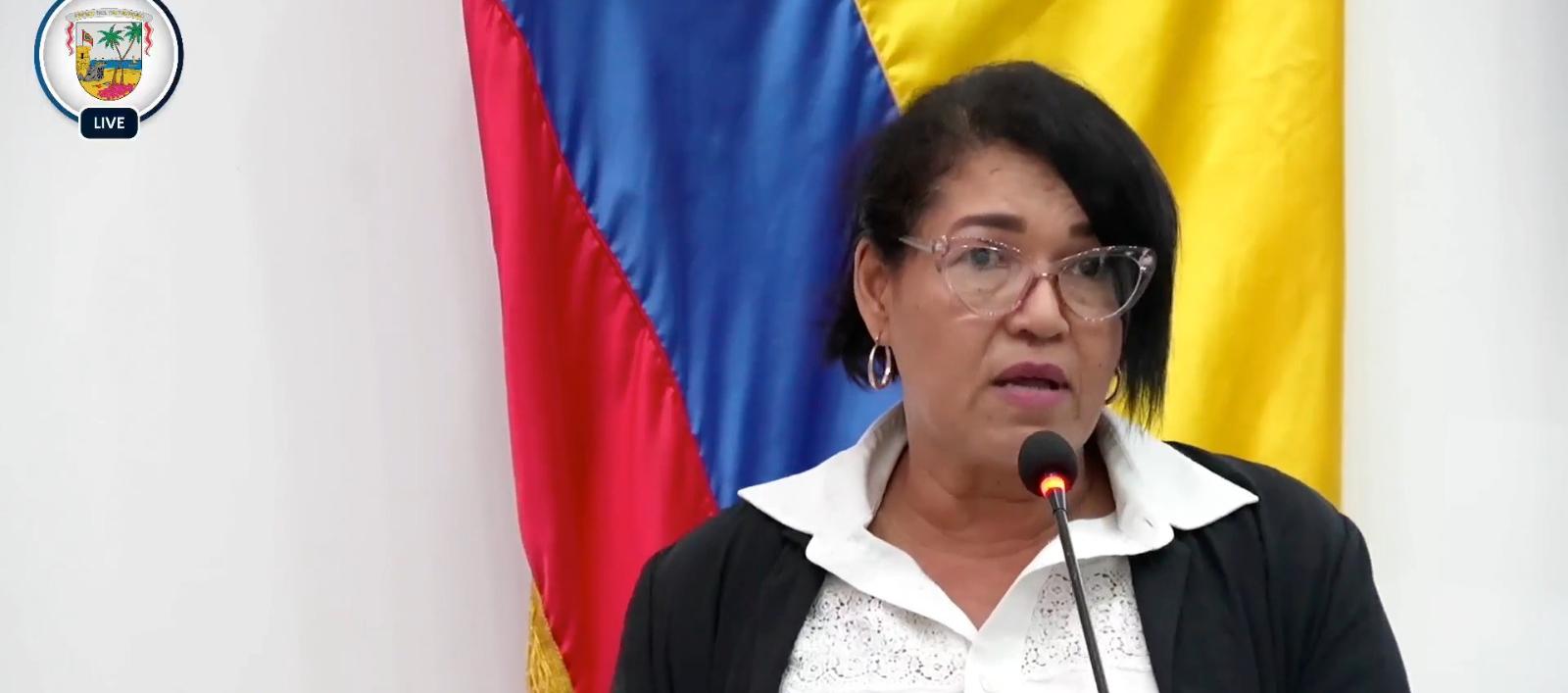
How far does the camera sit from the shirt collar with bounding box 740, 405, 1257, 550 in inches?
45.3

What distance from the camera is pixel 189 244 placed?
1598 millimetres

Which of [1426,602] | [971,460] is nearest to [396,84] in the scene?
[971,460]

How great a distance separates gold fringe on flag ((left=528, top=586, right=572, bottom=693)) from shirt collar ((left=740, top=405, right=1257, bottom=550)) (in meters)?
0.39

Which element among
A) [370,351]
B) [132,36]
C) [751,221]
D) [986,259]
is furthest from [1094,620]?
[132,36]

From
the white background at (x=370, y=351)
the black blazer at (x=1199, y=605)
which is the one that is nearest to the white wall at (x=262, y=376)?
the white background at (x=370, y=351)

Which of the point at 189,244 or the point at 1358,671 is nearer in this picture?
the point at 1358,671

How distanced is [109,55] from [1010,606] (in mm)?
1170

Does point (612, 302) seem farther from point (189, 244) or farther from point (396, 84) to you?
point (189, 244)

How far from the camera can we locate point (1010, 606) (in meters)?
1.11

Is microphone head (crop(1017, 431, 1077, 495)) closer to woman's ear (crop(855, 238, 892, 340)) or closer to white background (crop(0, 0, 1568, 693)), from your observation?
woman's ear (crop(855, 238, 892, 340))

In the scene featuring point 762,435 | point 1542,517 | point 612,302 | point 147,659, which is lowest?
point 147,659

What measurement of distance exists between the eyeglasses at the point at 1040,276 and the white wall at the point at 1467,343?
0.62m

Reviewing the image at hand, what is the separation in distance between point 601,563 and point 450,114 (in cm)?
52

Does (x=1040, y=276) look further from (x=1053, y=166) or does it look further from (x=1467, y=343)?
(x=1467, y=343)
